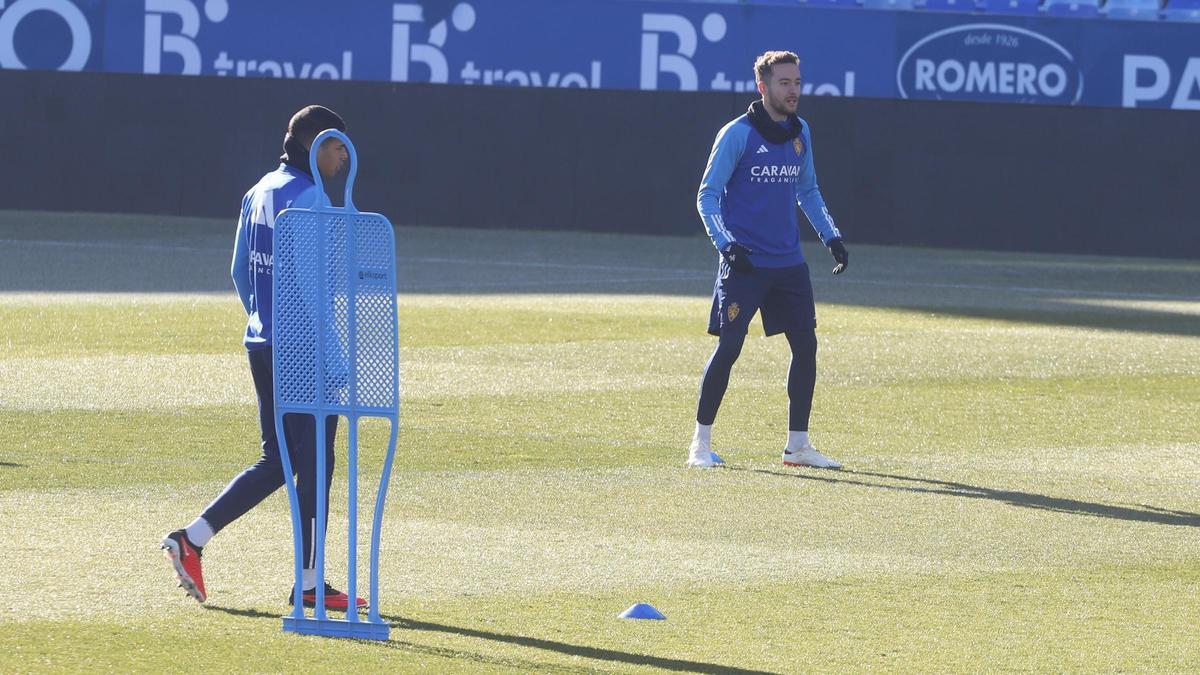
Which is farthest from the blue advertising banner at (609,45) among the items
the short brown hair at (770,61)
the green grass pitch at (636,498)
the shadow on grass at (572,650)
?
the shadow on grass at (572,650)

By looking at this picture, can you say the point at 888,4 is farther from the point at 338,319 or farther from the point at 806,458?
the point at 338,319

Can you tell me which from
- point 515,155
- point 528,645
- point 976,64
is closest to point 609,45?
point 515,155

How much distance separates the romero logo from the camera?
3419cm

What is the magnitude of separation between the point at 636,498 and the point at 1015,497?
1.81 meters

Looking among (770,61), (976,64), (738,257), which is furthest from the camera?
(976,64)

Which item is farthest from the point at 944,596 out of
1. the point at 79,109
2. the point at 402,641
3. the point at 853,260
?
the point at 79,109

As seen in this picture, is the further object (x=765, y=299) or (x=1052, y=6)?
(x=1052, y=6)

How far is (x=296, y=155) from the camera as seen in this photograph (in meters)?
6.70

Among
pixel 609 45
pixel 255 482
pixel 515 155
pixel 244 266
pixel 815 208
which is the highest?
pixel 609 45

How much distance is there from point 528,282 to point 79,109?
451 inches

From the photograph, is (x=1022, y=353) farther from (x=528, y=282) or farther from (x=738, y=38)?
(x=738, y=38)

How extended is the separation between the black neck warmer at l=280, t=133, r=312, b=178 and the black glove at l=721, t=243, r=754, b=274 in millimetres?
3615

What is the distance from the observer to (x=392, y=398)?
19.9ft

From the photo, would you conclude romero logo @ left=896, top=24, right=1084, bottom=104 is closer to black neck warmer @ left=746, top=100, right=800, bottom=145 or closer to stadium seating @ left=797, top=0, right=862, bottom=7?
stadium seating @ left=797, top=0, right=862, bottom=7
